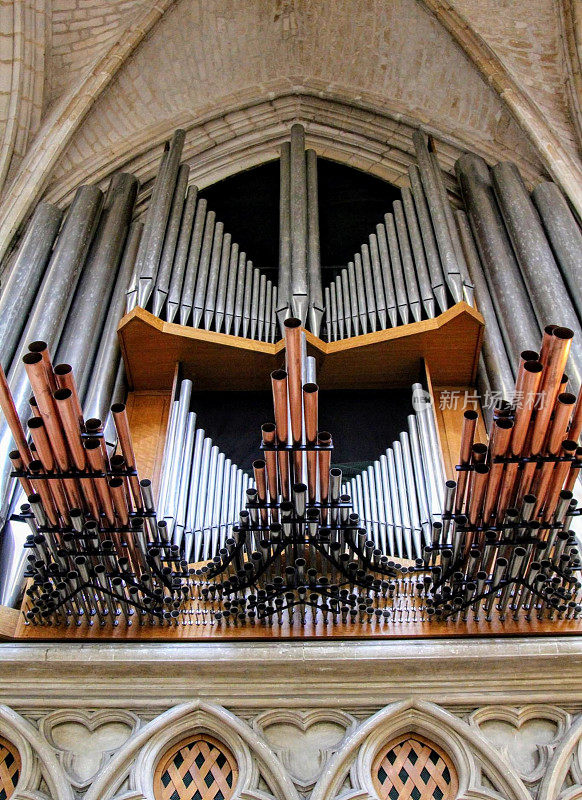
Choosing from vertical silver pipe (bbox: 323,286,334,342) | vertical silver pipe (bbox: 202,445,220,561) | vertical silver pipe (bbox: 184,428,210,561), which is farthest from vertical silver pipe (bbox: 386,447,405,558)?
vertical silver pipe (bbox: 323,286,334,342)

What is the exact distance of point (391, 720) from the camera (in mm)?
5453

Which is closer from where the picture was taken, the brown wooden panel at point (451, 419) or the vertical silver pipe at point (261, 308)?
the brown wooden panel at point (451, 419)

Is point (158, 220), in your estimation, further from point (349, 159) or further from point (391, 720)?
point (391, 720)

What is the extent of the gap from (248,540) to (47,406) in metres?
1.39

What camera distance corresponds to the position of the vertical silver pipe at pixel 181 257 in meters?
7.39

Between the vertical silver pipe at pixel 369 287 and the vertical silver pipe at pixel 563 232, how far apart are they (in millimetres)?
1491

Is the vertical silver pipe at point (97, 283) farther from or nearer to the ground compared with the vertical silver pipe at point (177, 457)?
farther from the ground

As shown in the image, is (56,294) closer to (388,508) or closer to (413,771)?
(388,508)

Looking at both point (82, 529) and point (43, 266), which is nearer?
point (82, 529)

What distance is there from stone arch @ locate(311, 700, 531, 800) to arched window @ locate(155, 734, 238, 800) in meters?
0.52

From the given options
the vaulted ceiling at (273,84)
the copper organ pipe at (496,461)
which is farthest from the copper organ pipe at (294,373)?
the vaulted ceiling at (273,84)

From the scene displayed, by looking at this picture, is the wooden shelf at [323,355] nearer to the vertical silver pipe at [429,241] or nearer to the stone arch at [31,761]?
the vertical silver pipe at [429,241]

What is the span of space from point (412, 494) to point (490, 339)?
73.3 inches

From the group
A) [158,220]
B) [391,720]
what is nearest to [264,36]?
[158,220]
